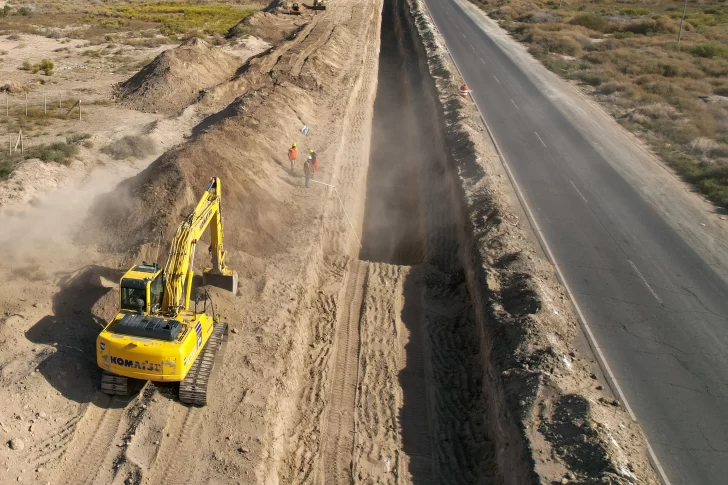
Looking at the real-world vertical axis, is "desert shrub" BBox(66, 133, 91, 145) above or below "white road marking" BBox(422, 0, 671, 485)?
above

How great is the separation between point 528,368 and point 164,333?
23.7 feet

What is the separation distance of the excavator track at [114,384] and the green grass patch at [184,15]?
1889 inches

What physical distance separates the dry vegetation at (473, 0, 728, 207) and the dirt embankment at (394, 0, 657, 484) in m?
9.67

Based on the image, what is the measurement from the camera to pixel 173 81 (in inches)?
1283

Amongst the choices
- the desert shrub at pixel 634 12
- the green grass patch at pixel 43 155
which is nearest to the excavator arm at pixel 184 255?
the green grass patch at pixel 43 155

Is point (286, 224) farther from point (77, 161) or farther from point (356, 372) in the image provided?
point (77, 161)

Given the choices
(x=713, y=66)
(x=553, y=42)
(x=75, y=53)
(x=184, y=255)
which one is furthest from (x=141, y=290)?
(x=553, y=42)

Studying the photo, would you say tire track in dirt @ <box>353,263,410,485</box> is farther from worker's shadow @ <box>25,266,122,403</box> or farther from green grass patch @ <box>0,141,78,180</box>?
green grass patch @ <box>0,141,78,180</box>

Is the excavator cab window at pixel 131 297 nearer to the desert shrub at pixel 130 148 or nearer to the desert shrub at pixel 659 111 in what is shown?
the desert shrub at pixel 130 148

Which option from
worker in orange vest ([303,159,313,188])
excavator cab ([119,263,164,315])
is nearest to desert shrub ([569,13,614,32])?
worker in orange vest ([303,159,313,188])

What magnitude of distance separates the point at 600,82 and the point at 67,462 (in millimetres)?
37242

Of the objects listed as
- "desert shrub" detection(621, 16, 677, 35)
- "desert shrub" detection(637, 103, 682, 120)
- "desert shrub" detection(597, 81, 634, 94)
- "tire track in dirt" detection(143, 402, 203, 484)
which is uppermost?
"desert shrub" detection(621, 16, 677, 35)

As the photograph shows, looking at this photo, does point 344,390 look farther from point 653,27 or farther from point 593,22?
point 593,22

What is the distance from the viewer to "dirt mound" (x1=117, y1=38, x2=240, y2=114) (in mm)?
31625
